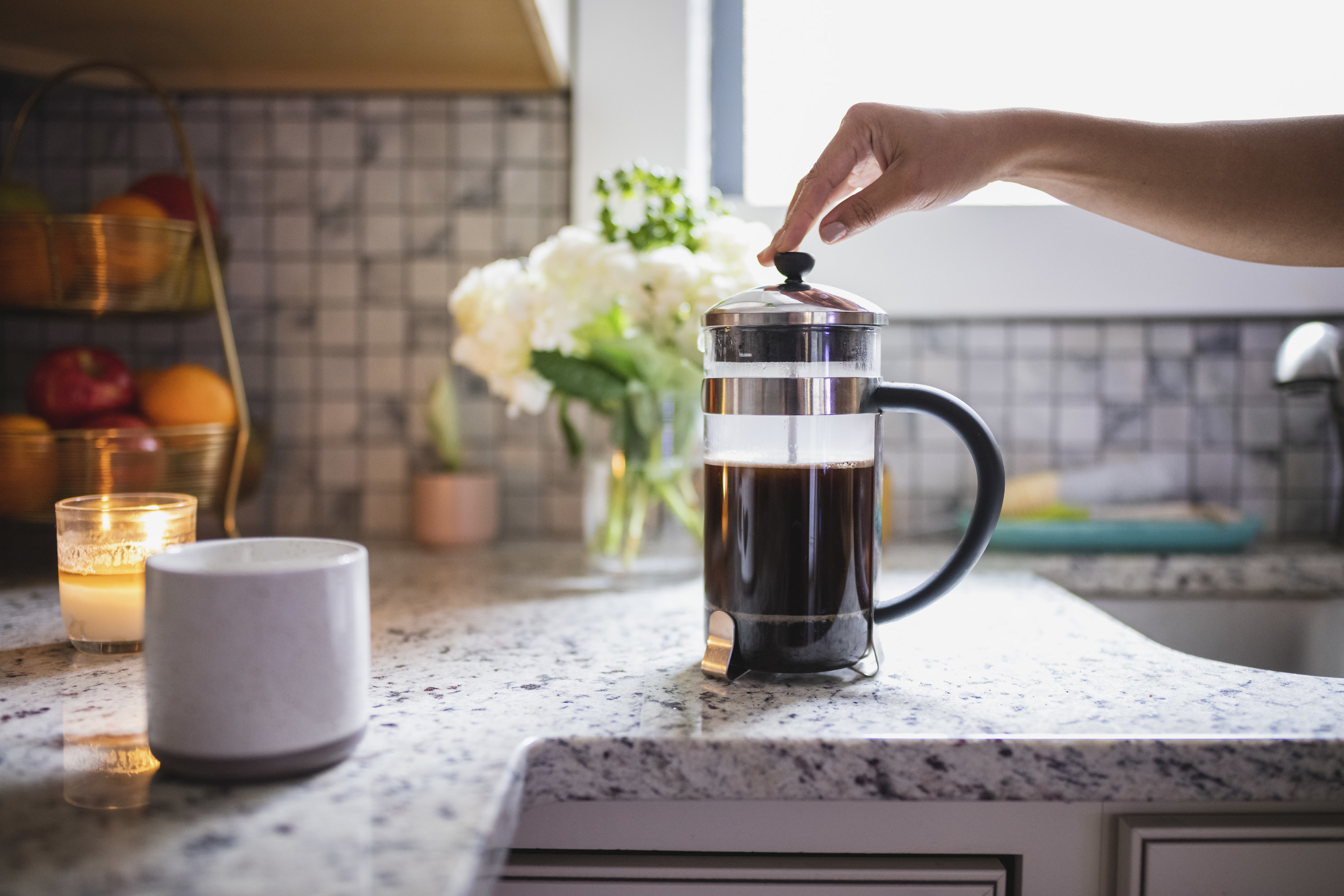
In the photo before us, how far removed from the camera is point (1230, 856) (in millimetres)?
508

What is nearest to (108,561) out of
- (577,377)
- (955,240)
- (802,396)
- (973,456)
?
(577,377)

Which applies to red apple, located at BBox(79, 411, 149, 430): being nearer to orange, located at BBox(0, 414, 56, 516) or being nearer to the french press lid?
orange, located at BBox(0, 414, 56, 516)

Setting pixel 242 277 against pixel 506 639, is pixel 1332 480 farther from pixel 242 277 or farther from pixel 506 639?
pixel 242 277

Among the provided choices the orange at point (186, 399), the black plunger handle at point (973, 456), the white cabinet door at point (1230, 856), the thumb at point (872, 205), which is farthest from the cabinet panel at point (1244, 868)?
the orange at point (186, 399)

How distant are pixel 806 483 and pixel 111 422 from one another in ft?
2.40

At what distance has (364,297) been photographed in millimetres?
1180

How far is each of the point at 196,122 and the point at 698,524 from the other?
882mm

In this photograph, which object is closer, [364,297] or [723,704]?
[723,704]

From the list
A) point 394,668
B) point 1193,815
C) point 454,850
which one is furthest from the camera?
point 394,668

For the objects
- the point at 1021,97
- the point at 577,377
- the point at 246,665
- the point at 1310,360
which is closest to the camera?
the point at 246,665

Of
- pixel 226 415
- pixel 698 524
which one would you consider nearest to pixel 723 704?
pixel 698 524

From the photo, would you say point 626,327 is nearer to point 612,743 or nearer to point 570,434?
point 570,434

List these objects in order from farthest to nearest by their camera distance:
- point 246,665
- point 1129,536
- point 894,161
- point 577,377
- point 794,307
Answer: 1. point 1129,536
2. point 577,377
3. point 894,161
4. point 794,307
5. point 246,665

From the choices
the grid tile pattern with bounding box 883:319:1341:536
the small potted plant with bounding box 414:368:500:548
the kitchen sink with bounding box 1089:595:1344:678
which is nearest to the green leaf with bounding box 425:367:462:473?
the small potted plant with bounding box 414:368:500:548
